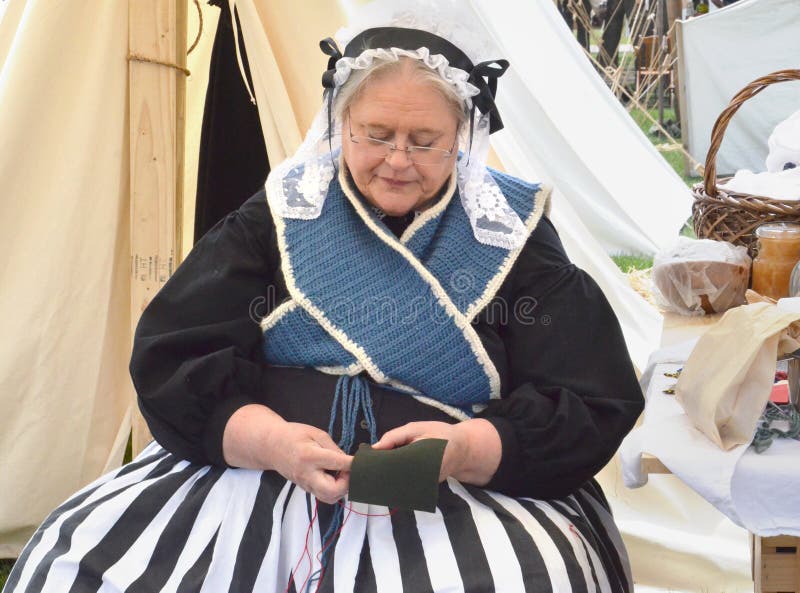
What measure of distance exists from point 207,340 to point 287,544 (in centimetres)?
43

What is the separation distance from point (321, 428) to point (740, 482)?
2.50 feet

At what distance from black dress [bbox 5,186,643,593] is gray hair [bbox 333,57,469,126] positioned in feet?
0.89

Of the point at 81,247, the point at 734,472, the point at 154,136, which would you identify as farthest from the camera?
the point at 81,247

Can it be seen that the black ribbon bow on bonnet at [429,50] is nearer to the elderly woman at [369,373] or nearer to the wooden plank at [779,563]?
the elderly woman at [369,373]

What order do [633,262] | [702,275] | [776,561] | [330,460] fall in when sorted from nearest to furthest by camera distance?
[776,561], [330,460], [702,275], [633,262]

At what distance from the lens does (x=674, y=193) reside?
4.95m

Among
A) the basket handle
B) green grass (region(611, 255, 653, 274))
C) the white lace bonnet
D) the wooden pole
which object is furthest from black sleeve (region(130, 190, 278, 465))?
green grass (region(611, 255, 653, 274))

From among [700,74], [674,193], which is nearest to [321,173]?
[674,193]

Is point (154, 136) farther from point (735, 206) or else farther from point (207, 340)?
point (735, 206)

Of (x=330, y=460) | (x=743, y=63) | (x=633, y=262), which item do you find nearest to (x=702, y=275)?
(x=330, y=460)

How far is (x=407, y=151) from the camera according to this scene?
72.7 inches

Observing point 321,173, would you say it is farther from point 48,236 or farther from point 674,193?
point 674,193

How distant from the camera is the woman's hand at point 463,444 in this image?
1.66 meters

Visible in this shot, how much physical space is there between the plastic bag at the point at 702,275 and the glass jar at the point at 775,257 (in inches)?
1.7
